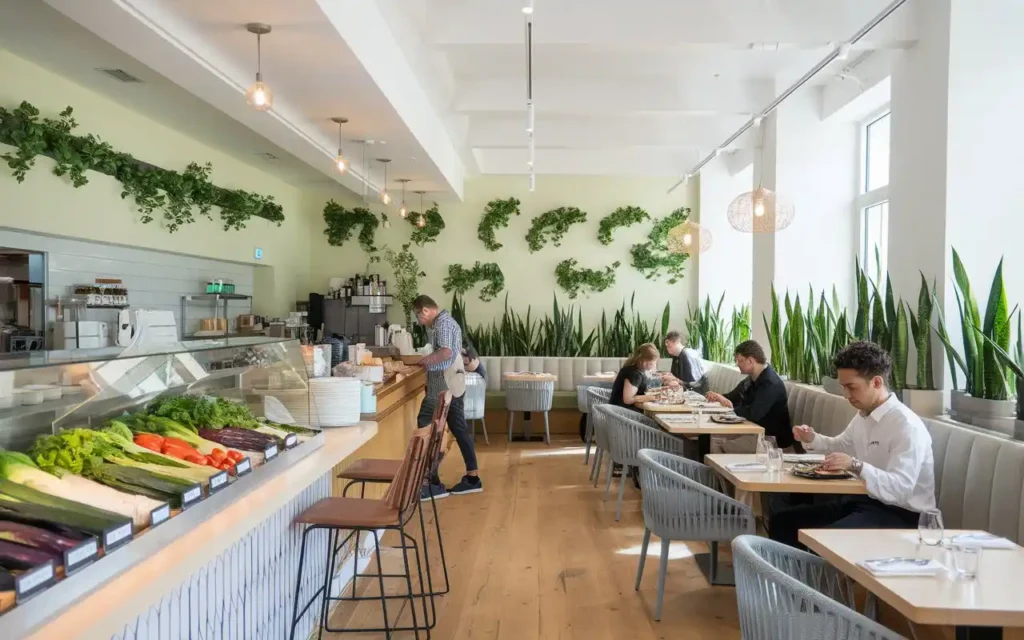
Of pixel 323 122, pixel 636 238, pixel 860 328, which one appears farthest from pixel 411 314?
pixel 860 328

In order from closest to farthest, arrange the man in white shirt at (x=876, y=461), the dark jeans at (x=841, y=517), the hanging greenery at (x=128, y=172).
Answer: the man in white shirt at (x=876, y=461)
the dark jeans at (x=841, y=517)
the hanging greenery at (x=128, y=172)

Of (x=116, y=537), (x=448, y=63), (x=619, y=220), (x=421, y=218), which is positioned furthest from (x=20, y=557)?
(x=619, y=220)

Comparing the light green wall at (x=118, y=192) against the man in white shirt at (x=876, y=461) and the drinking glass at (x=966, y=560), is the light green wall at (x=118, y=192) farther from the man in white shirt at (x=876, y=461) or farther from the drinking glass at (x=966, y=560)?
the drinking glass at (x=966, y=560)

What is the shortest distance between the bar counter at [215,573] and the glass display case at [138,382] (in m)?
0.33

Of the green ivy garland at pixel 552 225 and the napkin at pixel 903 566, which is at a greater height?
the green ivy garland at pixel 552 225

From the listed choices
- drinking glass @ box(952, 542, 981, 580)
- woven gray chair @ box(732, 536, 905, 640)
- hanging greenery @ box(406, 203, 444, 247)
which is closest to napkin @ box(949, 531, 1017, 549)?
drinking glass @ box(952, 542, 981, 580)

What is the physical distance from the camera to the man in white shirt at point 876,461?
12.0 ft

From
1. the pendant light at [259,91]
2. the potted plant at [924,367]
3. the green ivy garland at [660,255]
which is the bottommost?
the potted plant at [924,367]

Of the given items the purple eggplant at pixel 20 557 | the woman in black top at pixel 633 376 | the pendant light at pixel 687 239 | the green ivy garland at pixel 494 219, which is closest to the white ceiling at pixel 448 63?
the pendant light at pixel 687 239

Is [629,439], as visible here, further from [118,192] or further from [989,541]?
[118,192]

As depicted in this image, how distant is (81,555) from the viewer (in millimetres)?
1855

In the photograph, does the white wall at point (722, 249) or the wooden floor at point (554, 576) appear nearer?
the wooden floor at point (554, 576)

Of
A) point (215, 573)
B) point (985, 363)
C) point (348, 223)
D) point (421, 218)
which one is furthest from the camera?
point (348, 223)

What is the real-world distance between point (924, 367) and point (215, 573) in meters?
4.34
